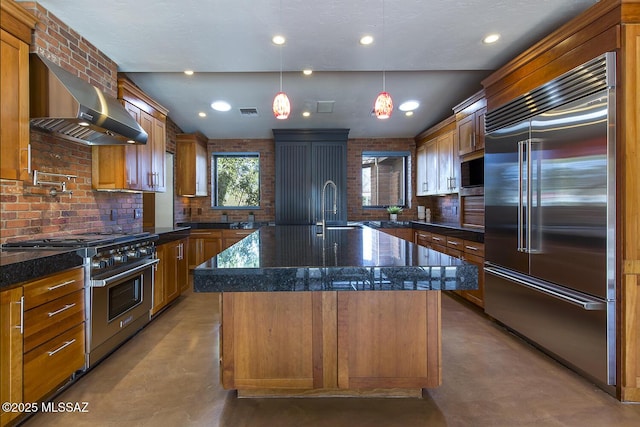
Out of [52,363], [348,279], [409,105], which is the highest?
[409,105]

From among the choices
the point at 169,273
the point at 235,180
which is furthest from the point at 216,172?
the point at 169,273

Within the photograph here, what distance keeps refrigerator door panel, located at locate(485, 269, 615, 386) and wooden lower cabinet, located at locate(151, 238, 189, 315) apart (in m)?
3.54

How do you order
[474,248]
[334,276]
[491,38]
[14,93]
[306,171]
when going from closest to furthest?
[334,276], [14,93], [491,38], [474,248], [306,171]

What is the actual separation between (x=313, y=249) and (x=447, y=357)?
1.57 metres

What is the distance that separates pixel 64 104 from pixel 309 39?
6.59 feet

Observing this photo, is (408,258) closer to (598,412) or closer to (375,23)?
(598,412)

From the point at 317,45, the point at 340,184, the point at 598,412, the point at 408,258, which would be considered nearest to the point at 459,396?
the point at 598,412

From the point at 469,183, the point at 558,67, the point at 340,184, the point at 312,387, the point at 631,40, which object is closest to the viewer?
the point at 312,387

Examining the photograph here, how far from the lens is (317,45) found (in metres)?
3.09

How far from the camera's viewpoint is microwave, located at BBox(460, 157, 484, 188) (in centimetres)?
415

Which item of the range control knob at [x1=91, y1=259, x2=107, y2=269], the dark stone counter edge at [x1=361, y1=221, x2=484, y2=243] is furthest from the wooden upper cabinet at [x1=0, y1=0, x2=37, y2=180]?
the dark stone counter edge at [x1=361, y1=221, x2=484, y2=243]

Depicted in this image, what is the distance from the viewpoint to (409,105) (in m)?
5.14

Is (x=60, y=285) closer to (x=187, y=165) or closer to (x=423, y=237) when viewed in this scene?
(x=187, y=165)

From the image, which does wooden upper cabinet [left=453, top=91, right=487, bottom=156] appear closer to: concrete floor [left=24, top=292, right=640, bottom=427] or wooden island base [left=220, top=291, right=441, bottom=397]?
concrete floor [left=24, top=292, right=640, bottom=427]
